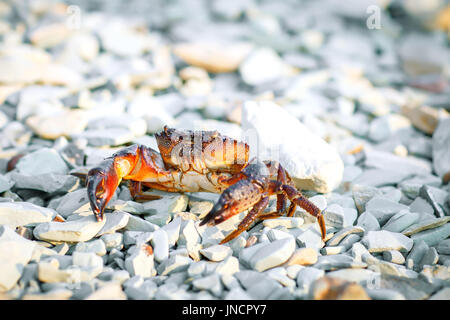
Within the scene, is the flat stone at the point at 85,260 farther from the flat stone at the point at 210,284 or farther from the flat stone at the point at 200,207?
the flat stone at the point at 200,207

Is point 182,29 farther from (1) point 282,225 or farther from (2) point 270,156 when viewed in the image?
(1) point 282,225

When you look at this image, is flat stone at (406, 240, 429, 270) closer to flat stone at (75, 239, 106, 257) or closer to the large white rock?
the large white rock

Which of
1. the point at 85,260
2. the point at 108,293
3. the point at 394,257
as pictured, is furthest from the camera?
the point at 394,257

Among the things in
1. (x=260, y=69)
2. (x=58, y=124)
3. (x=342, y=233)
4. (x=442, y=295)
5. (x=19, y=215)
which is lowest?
(x=442, y=295)

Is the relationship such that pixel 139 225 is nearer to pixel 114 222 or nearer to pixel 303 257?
pixel 114 222

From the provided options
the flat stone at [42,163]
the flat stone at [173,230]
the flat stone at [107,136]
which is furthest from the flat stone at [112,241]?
the flat stone at [107,136]

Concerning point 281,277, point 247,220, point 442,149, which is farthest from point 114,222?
point 442,149

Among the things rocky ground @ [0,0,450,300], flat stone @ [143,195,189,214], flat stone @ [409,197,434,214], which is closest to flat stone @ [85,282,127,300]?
rocky ground @ [0,0,450,300]
